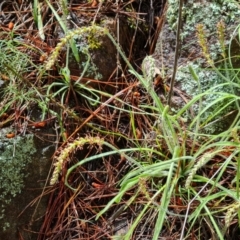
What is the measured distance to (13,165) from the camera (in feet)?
5.85

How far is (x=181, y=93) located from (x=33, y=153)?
0.60 m

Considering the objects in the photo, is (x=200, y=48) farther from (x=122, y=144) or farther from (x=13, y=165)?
(x=13, y=165)

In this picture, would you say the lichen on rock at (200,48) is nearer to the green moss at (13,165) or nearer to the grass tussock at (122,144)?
the grass tussock at (122,144)

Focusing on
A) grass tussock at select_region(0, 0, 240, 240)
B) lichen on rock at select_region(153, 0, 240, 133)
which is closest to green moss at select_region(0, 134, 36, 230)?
grass tussock at select_region(0, 0, 240, 240)

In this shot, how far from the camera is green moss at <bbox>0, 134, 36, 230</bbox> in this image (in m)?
1.77

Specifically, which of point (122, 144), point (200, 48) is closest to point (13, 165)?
point (122, 144)

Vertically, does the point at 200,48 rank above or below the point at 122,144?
above

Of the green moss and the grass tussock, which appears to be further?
the green moss

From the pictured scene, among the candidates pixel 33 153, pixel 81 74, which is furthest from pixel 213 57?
pixel 33 153

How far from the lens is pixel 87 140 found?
4.67 feet

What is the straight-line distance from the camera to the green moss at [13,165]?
1.77 meters

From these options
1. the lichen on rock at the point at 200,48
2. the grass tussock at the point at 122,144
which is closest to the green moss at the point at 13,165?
the grass tussock at the point at 122,144

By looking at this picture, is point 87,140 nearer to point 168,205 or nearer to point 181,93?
point 168,205

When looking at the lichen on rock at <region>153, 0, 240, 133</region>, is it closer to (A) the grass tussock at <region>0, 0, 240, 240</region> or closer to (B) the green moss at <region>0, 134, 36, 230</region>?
(A) the grass tussock at <region>0, 0, 240, 240</region>
